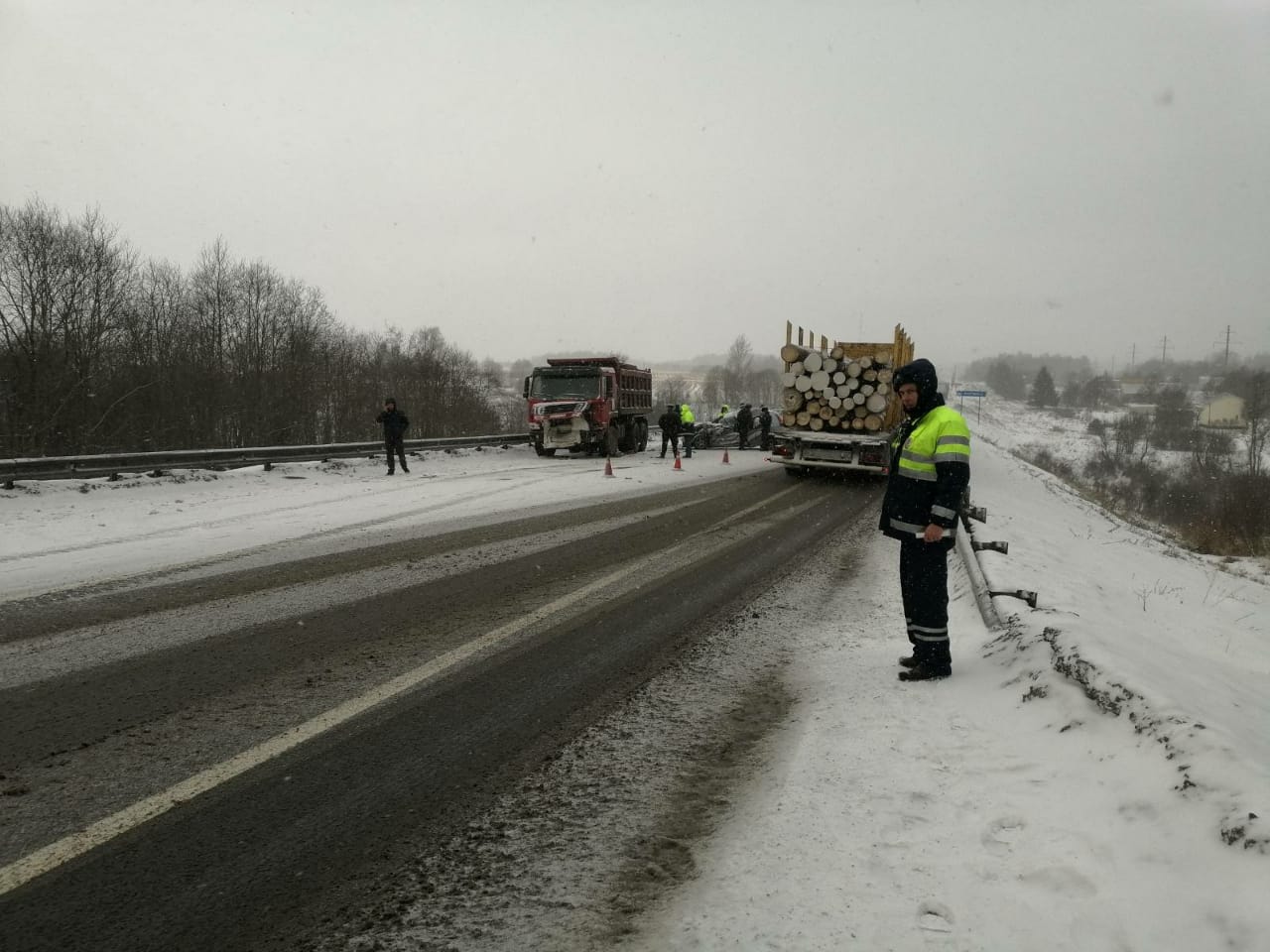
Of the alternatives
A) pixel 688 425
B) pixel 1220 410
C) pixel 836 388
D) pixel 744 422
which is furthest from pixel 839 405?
pixel 1220 410

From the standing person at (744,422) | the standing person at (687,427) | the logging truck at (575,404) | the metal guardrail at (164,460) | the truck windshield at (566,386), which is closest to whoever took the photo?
the metal guardrail at (164,460)

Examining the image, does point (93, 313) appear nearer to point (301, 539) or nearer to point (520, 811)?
point (301, 539)

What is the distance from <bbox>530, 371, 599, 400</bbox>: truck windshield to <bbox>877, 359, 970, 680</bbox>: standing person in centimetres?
1875

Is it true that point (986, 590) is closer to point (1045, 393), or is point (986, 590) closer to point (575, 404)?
point (575, 404)

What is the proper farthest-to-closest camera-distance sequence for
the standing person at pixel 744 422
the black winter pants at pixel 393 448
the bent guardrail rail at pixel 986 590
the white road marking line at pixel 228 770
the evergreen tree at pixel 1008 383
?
the evergreen tree at pixel 1008 383, the standing person at pixel 744 422, the black winter pants at pixel 393 448, the bent guardrail rail at pixel 986 590, the white road marking line at pixel 228 770

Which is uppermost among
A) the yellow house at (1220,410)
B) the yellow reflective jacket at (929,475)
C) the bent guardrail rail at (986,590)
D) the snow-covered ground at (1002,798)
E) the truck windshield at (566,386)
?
the yellow house at (1220,410)

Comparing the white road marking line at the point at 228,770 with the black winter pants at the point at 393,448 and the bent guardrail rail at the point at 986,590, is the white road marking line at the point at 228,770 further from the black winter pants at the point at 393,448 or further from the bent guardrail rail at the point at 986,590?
the black winter pants at the point at 393,448

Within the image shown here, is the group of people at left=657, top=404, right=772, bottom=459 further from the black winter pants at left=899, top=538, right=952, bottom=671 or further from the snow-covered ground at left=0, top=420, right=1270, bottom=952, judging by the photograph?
the black winter pants at left=899, top=538, right=952, bottom=671

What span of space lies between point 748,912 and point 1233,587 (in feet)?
46.5

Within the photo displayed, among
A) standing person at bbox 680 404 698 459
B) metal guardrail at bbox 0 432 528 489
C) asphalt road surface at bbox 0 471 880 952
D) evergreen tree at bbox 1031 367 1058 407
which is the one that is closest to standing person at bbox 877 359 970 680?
asphalt road surface at bbox 0 471 880 952

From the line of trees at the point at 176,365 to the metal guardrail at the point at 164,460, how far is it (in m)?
14.3

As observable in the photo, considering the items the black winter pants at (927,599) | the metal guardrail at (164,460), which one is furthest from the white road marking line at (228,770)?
the metal guardrail at (164,460)

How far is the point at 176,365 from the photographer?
33812mm

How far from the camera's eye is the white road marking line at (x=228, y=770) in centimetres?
246
